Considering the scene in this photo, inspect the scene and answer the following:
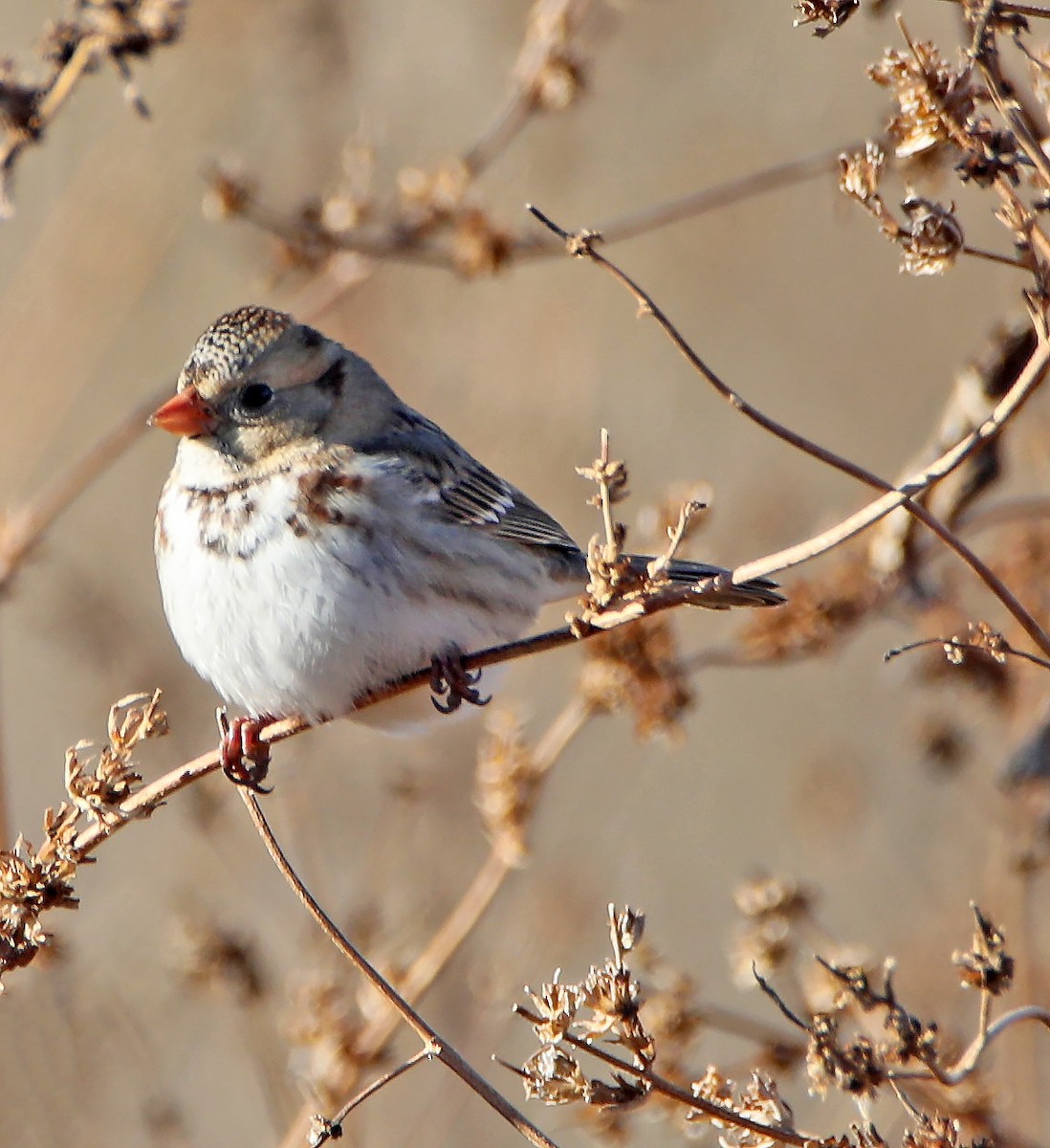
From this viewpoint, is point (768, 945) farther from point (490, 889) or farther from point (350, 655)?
point (350, 655)

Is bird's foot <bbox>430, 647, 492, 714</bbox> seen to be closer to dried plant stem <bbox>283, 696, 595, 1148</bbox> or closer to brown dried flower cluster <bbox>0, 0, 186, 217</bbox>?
dried plant stem <bbox>283, 696, 595, 1148</bbox>

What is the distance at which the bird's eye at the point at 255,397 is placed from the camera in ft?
11.5

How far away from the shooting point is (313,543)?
3.27 metres

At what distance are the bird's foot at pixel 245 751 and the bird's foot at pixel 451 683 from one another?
0.39 meters

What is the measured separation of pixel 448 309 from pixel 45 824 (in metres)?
3.89

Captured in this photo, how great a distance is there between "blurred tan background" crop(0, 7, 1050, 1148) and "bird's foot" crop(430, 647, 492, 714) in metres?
0.74

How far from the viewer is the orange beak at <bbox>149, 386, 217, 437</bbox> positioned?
3363 mm

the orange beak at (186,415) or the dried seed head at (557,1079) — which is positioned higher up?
the orange beak at (186,415)

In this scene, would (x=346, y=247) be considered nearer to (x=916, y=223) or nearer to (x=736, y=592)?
(x=736, y=592)


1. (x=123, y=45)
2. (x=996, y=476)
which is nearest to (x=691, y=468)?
(x=996, y=476)

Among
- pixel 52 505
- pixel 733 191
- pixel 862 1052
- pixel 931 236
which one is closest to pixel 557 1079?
pixel 862 1052

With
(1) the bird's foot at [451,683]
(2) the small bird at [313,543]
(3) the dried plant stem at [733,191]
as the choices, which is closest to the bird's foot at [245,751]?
(2) the small bird at [313,543]

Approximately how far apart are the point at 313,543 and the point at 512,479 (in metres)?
2.11

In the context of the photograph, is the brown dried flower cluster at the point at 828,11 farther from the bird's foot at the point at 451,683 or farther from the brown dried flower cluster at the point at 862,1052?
the bird's foot at the point at 451,683
